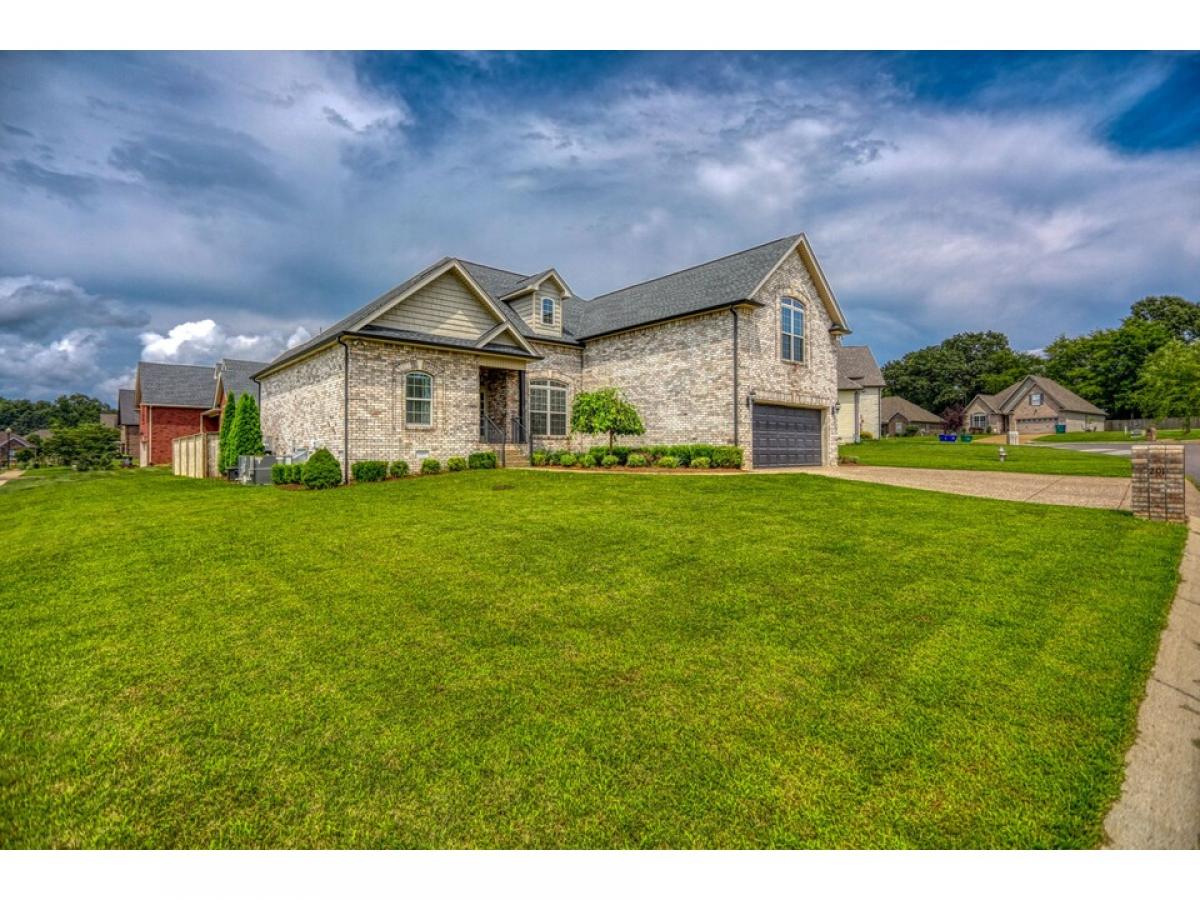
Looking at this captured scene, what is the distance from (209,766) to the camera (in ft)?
10.3

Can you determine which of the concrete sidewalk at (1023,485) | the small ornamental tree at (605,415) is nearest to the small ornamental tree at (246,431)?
the small ornamental tree at (605,415)

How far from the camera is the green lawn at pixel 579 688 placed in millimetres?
2775

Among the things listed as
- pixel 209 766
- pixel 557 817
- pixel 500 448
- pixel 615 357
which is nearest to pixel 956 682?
pixel 557 817

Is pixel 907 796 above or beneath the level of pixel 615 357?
beneath

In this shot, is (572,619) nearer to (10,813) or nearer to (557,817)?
(557,817)

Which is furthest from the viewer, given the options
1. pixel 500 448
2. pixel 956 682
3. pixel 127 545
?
pixel 500 448

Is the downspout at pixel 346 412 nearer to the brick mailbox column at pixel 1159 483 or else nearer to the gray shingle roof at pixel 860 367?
the brick mailbox column at pixel 1159 483

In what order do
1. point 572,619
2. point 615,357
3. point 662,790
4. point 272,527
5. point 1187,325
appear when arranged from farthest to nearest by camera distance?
point 1187,325 < point 615,357 < point 272,527 < point 572,619 < point 662,790

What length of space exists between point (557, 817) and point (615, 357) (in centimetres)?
2032

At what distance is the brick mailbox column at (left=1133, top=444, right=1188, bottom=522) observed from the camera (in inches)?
356

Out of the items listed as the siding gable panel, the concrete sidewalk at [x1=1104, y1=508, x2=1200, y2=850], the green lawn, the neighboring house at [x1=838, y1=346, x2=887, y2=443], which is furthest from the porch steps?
the neighboring house at [x1=838, y1=346, x2=887, y2=443]

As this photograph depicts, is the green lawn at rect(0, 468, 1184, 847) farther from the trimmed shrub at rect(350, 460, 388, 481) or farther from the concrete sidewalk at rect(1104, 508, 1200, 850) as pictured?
the trimmed shrub at rect(350, 460, 388, 481)

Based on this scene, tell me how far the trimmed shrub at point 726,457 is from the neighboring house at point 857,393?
87.0 feet

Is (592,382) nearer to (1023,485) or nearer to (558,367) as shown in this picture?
(558,367)
